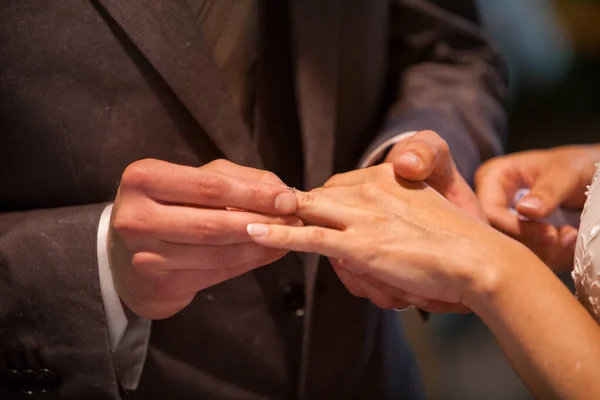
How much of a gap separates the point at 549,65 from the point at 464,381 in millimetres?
1128

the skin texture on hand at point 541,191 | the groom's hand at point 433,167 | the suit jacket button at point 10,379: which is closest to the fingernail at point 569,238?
the skin texture on hand at point 541,191

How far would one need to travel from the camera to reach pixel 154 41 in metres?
0.65

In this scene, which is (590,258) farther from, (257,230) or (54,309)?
(54,309)

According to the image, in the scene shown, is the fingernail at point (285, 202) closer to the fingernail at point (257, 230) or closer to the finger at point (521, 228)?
the fingernail at point (257, 230)

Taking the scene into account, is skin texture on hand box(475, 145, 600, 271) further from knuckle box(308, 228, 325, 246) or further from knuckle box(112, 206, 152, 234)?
knuckle box(112, 206, 152, 234)

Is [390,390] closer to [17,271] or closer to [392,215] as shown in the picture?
[392,215]

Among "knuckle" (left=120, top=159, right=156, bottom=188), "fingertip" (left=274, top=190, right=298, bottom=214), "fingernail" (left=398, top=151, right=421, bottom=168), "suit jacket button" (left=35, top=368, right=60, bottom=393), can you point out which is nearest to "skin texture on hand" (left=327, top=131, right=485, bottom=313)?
"fingernail" (left=398, top=151, right=421, bottom=168)

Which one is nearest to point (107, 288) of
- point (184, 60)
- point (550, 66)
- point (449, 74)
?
point (184, 60)

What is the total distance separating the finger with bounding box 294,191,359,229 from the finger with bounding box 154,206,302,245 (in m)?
0.07

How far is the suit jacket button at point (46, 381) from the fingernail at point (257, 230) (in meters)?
0.30

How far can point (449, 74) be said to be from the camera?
38.0 inches

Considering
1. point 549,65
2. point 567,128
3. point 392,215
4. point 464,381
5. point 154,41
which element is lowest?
point 464,381

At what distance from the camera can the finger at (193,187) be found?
0.53 m

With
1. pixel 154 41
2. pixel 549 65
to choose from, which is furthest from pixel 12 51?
pixel 549 65
